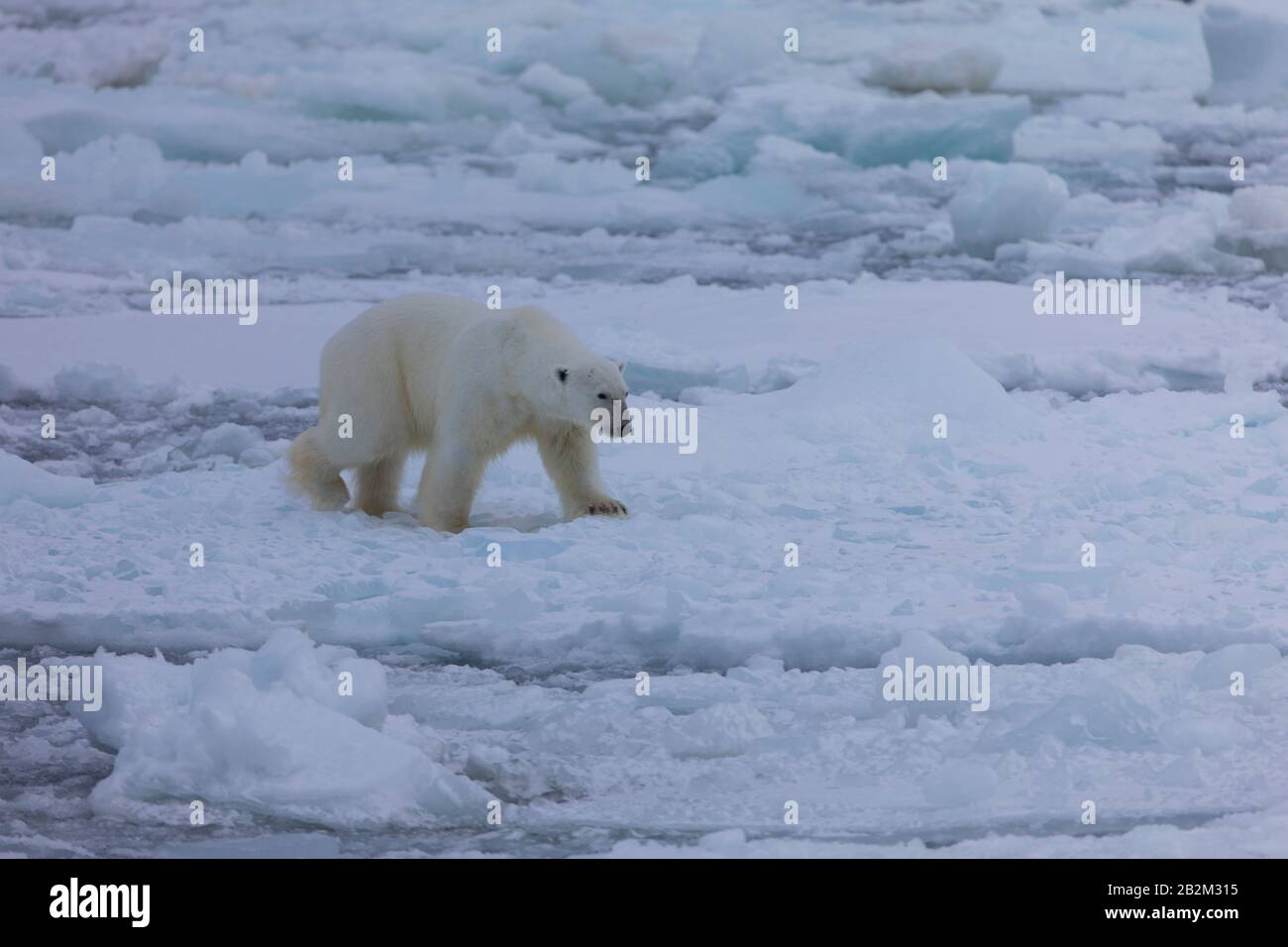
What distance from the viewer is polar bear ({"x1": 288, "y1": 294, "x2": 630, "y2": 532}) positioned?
167 inches

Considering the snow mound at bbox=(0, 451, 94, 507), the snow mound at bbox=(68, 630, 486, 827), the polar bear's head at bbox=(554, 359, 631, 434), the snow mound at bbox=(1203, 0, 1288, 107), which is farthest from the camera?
the snow mound at bbox=(1203, 0, 1288, 107)

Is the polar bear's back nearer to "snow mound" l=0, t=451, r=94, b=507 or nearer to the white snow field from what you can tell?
the white snow field

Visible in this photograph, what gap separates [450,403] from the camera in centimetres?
430

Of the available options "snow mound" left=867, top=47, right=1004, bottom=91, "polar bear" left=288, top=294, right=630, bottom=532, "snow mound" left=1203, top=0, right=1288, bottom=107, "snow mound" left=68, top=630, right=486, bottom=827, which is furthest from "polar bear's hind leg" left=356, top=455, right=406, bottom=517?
"snow mound" left=1203, top=0, right=1288, bottom=107

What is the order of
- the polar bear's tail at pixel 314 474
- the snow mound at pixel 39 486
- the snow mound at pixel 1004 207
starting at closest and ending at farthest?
the polar bear's tail at pixel 314 474 → the snow mound at pixel 39 486 → the snow mound at pixel 1004 207

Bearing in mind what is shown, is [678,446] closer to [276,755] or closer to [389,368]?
[389,368]

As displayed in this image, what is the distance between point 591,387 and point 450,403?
1.33 feet

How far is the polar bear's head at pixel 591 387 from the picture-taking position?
4176mm

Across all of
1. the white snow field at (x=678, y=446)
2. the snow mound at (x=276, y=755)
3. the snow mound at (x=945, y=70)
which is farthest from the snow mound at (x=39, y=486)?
the snow mound at (x=945, y=70)

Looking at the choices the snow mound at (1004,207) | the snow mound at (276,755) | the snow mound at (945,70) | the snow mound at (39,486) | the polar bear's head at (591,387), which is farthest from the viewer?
the snow mound at (945,70)

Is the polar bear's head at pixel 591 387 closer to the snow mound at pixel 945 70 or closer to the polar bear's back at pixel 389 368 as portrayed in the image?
the polar bear's back at pixel 389 368

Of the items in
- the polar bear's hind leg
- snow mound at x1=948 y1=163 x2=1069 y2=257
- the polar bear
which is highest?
snow mound at x1=948 y1=163 x2=1069 y2=257

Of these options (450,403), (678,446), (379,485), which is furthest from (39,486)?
(678,446)

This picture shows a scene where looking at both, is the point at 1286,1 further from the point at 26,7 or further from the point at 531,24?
Answer: the point at 26,7
